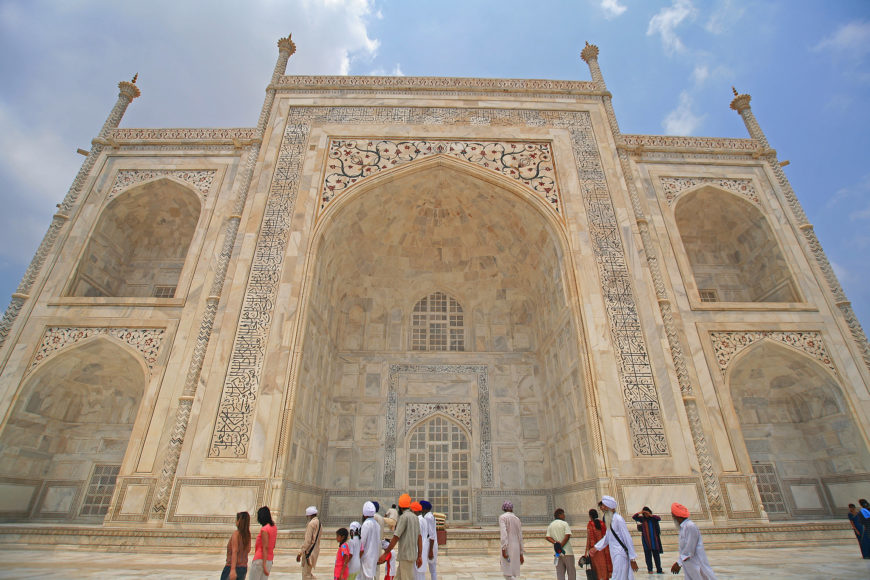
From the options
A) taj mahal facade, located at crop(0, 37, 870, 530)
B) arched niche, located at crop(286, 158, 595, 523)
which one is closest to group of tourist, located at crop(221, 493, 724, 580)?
taj mahal facade, located at crop(0, 37, 870, 530)

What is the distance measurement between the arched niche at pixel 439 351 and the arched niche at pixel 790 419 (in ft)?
13.3

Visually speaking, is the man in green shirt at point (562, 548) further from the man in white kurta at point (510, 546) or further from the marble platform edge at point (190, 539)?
the marble platform edge at point (190, 539)

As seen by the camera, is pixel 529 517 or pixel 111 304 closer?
pixel 111 304

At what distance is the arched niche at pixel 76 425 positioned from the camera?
9.11 metres

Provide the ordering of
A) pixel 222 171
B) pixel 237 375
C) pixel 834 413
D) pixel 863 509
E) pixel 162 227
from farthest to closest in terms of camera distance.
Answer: pixel 162 227 → pixel 222 171 → pixel 834 413 → pixel 237 375 → pixel 863 509

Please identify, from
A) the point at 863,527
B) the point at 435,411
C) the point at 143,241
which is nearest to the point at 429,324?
the point at 435,411

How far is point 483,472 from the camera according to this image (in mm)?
10852

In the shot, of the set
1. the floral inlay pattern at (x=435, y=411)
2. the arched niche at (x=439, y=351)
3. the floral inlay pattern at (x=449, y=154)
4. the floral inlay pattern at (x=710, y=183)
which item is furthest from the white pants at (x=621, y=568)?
the floral inlay pattern at (x=710, y=183)

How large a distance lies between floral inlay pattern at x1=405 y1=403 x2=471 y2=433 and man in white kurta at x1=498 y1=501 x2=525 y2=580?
22.9 feet

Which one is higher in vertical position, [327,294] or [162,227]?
[162,227]

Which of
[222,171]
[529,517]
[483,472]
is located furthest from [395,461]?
[222,171]

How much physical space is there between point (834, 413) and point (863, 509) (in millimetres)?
4733

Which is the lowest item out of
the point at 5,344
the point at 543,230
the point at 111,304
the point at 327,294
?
the point at 5,344

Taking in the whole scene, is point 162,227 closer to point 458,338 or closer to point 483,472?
point 458,338
